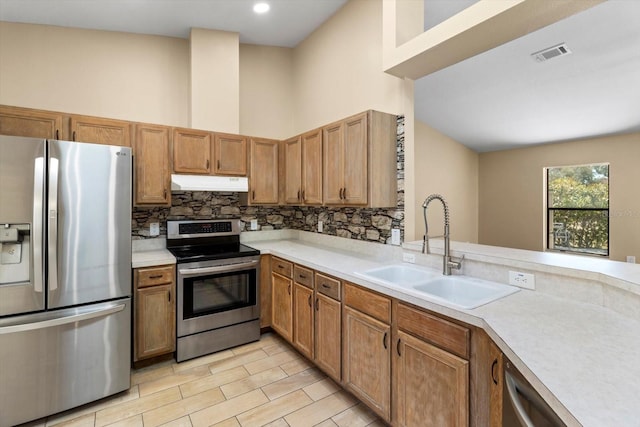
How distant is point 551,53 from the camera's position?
3.18 meters

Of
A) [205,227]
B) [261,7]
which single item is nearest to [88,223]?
[205,227]

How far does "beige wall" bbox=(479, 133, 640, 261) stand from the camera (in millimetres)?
4656

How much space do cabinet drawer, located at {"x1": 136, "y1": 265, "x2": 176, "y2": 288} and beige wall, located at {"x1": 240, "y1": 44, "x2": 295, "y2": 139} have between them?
1.96 metres

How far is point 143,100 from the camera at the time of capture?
3268 millimetres

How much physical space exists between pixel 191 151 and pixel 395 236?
85.9 inches

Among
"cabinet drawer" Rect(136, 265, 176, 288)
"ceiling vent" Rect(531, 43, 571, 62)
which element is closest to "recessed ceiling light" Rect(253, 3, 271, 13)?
"cabinet drawer" Rect(136, 265, 176, 288)

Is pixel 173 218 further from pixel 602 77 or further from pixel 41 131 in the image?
pixel 602 77

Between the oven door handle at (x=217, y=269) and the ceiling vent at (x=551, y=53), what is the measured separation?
12.0 ft

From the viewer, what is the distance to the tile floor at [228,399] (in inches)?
80.4

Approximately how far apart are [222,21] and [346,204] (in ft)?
7.81

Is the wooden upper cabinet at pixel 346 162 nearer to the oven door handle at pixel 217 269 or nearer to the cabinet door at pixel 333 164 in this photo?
the cabinet door at pixel 333 164

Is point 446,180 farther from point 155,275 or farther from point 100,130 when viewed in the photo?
point 100,130

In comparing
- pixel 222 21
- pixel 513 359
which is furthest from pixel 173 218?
pixel 513 359

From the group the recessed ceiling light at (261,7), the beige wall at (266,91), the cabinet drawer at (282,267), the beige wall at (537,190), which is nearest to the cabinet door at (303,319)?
the cabinet drawer at (282,267)
